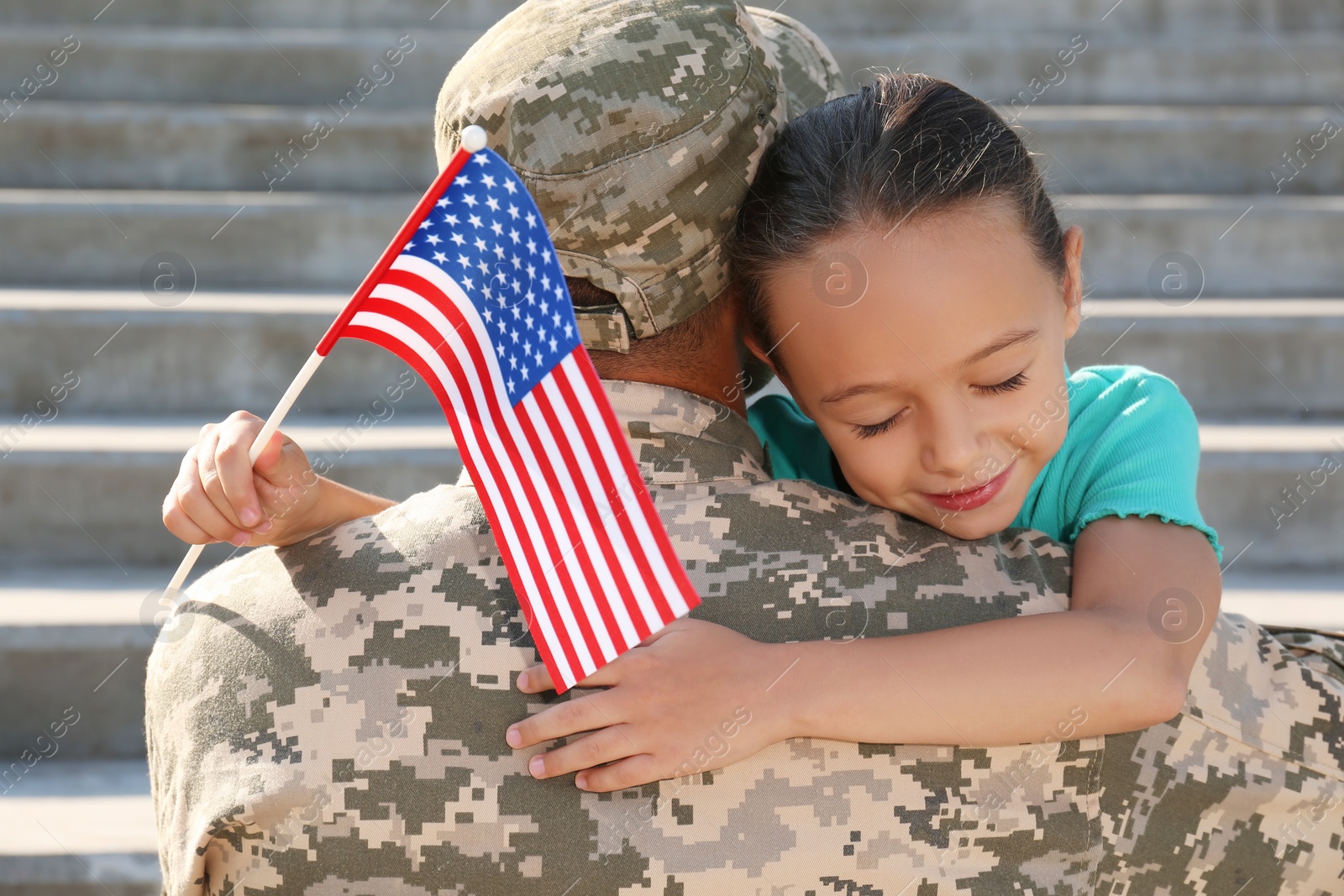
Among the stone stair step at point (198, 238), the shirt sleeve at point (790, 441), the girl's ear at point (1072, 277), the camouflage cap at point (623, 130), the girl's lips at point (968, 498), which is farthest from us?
the stone stair step at point (198, 238)

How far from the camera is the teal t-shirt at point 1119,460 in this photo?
3.75 ft

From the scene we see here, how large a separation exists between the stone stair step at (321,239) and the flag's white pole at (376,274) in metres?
2.05

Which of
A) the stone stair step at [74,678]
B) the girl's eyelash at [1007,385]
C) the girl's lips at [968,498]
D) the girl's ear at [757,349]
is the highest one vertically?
the girl's ear at [757,349]

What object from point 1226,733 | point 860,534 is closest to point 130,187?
point 860,534

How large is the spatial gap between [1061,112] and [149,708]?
3.16 m

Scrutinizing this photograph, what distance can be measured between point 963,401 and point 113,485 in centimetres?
194

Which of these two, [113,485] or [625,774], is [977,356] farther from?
[113,485]

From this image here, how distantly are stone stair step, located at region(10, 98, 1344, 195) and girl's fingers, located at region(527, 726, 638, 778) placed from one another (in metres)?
2.66

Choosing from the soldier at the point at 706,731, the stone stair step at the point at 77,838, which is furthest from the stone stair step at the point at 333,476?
the soldier at the point at 706,731

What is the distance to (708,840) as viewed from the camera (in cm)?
92

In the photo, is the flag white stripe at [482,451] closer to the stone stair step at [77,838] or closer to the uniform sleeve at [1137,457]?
the uniform sleeve at [1137,457]

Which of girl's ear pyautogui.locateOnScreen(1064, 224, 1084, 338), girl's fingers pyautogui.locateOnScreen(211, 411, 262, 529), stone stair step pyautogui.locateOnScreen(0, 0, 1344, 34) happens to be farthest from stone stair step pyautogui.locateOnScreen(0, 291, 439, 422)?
girl's ear pyautogui.locateOnScreen(1064, 224, 1084, 338)

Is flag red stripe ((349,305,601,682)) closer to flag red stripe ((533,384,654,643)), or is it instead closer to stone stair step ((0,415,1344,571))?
flag red stripe ((533,384,654,643))

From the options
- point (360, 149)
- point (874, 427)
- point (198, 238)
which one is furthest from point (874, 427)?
point (360, 149)
